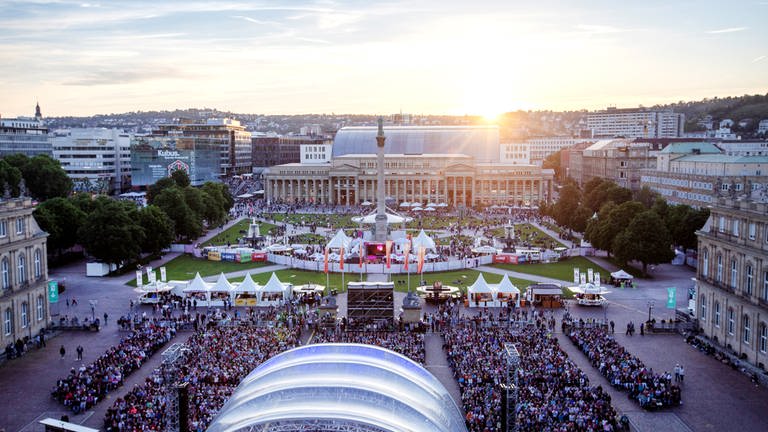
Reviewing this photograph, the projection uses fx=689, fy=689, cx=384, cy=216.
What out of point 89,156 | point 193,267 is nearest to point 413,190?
point 89,156

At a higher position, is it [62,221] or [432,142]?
[432,142]

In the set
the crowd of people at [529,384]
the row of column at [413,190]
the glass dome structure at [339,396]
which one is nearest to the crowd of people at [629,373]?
the crowd of people at [529,384]

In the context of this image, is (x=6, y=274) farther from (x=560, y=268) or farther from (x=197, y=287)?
(x=560, y=268)

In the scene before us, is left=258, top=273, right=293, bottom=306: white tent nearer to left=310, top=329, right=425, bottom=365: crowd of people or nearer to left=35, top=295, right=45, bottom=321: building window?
left=310, top=329, right=425, bottom=365: crowd of people

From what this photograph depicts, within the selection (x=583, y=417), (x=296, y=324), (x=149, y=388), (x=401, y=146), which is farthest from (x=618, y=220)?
(x=401, y=146)

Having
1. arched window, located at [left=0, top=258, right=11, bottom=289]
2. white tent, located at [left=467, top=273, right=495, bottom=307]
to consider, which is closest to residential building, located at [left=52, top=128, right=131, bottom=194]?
arched window, located at [left=0, top=258, right=11, bottom=289]

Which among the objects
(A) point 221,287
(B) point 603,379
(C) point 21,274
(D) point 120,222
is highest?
(D) point 120,222

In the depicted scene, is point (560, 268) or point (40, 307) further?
point (560, 268)
